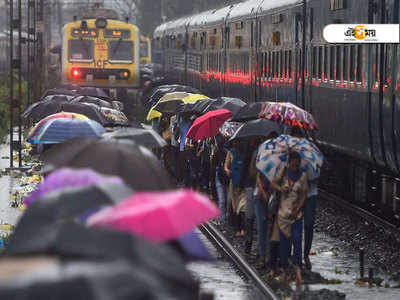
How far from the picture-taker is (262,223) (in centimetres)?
1120

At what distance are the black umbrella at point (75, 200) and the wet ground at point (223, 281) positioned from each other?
16.7 ft

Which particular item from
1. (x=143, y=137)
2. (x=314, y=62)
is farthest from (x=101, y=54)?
(x=143, y=137)

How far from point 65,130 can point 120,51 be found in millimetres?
27588

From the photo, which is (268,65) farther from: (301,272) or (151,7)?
(151,7)

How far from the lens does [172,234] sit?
4035 mm

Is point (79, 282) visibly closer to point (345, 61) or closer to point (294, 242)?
point (294, 242)

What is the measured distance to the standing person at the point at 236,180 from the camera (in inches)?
493

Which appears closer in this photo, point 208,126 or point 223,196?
point 208,126

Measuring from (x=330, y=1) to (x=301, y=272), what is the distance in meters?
6.45

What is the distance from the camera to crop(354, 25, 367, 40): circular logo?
12.5 meters

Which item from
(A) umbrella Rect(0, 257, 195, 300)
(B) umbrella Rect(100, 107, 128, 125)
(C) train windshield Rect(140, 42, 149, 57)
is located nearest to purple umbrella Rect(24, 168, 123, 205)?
(A) umbrella Rect(0, 257, 195, 300)

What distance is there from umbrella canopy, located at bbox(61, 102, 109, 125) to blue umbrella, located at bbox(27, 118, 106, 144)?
4089mm

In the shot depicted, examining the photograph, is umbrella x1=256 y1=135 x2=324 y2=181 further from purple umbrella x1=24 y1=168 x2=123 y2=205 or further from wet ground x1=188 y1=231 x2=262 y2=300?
purple umbrella x1=24 y1=168 x2=123 y2=205

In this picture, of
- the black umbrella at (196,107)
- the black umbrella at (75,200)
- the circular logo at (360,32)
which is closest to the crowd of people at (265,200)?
the black umbrella at (196,107)
